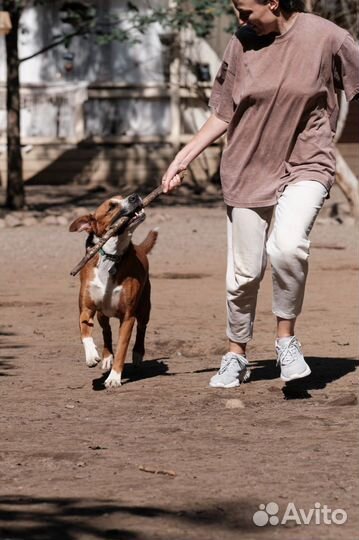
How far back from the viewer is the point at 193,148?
312 inches

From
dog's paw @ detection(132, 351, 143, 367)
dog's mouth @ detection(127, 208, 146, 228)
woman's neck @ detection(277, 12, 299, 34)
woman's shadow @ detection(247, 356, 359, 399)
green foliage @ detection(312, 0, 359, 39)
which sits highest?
woman's neck @ detection(277, 12, 299, 34)

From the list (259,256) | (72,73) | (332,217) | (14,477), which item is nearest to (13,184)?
(332,217)

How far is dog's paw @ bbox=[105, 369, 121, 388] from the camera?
339 inches

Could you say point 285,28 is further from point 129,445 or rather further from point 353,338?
point 353,338

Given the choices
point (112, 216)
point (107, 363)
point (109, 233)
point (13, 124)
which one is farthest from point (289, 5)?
point (13, 124)

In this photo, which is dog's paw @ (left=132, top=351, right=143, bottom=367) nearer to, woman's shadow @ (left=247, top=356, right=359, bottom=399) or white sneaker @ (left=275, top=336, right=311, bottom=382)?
woman's shadow @ (left=247, top=356, right=359, bottom=399)

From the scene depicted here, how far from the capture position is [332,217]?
848 inches

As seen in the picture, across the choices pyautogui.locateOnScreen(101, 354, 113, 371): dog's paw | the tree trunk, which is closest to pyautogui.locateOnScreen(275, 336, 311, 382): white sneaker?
pyautogui.locateOnScreen(101, 354, 113, 371): dog's paw

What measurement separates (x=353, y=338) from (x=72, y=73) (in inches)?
821

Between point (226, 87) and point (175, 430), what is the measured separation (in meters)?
1.98

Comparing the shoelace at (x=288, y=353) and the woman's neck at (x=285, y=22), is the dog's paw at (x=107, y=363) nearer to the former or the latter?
the shoelace at (x=288, y=353)

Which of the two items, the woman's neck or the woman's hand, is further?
the woman's hand

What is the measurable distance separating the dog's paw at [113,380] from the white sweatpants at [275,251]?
835mm

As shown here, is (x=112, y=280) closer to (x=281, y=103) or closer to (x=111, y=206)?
(x=111, y=206)
